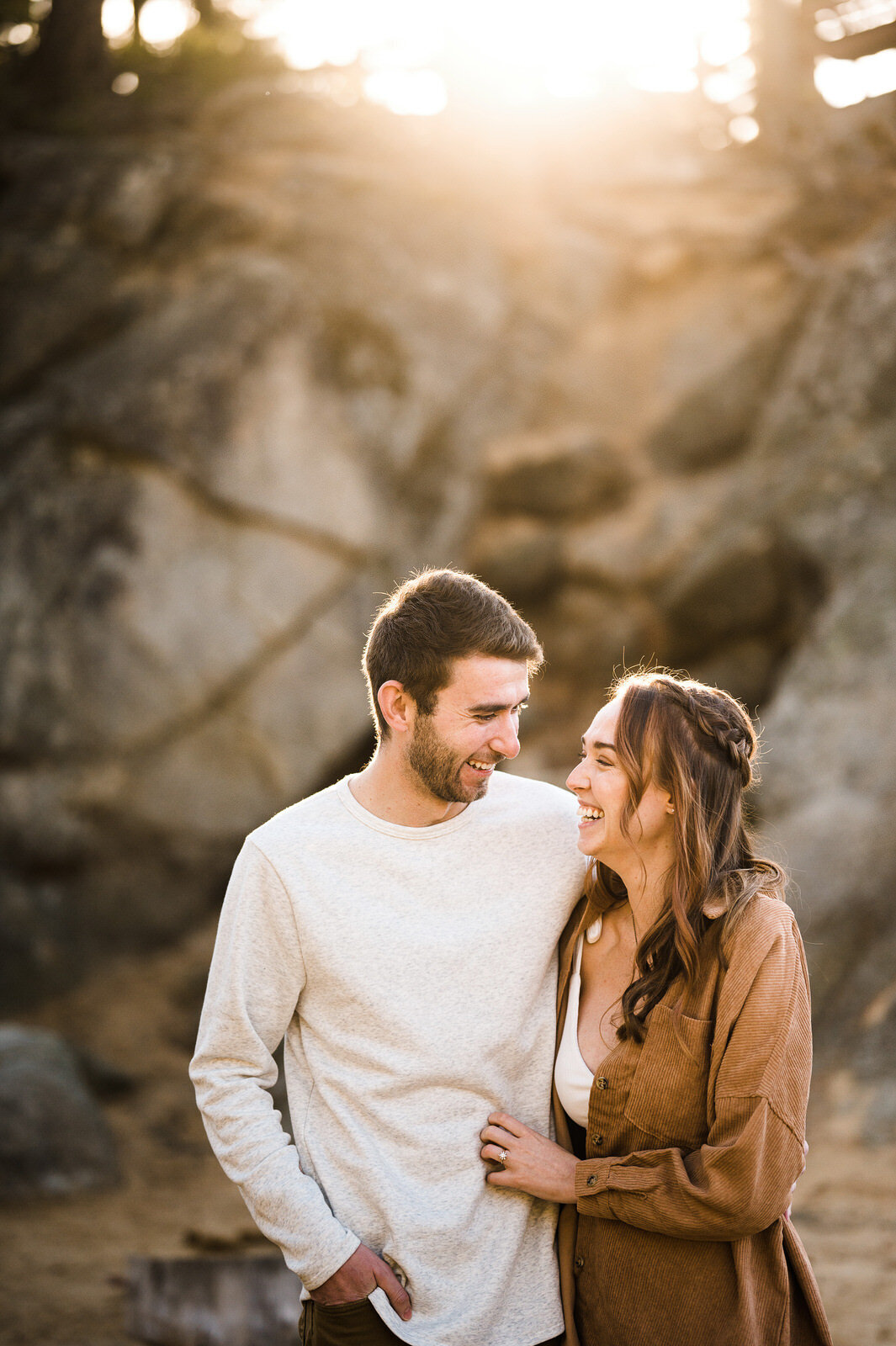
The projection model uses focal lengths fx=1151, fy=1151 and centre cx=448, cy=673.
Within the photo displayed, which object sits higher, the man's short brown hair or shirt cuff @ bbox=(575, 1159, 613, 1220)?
the man's short brown hair

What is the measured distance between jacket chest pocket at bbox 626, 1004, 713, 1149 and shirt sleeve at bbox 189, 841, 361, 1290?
0.71m

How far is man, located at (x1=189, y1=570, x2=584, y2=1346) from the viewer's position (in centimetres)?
258

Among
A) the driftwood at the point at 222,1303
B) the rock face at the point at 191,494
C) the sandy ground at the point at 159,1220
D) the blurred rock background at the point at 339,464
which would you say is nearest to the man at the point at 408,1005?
the driftwood at the point at 222,1303

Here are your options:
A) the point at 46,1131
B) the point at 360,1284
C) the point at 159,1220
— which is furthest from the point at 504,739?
the point at 46,1131

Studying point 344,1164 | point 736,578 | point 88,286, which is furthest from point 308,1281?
point 88,286

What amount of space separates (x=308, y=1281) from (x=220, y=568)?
8.27 metres

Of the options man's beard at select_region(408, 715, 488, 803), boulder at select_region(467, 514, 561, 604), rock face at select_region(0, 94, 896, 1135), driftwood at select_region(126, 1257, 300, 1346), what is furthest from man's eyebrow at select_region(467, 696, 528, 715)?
boulder at select_region(467, 514, 561, 604)

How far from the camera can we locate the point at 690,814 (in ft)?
8.89

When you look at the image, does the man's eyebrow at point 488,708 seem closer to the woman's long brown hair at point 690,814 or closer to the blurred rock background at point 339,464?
the woman's long brown hair at point 690,814

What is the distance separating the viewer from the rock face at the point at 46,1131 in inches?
279

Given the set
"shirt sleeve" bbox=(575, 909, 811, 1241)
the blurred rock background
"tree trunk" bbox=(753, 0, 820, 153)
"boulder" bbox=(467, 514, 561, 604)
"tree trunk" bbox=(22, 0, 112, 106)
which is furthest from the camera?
"tree trunk" bbox=(22, 0, 112, 106)

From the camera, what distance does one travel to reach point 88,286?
10992mm

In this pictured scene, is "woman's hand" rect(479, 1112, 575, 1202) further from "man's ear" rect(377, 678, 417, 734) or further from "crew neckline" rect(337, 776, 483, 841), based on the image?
"man's ear" rect(377, 678, 417, 734)

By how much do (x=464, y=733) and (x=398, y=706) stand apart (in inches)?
7.6
